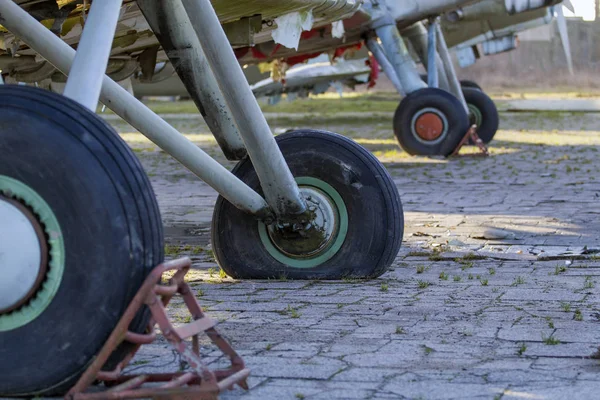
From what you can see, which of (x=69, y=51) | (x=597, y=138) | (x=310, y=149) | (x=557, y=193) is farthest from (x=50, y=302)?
(x=597, y=138)

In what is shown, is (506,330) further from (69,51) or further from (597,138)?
(597,138)

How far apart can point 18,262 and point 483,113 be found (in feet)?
46.4

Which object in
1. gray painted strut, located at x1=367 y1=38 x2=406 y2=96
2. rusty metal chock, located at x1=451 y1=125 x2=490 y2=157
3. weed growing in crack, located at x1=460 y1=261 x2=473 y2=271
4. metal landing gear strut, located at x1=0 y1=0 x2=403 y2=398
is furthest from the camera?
gray painted strut, located at x1=367 y1=38 x2=406 y2=96

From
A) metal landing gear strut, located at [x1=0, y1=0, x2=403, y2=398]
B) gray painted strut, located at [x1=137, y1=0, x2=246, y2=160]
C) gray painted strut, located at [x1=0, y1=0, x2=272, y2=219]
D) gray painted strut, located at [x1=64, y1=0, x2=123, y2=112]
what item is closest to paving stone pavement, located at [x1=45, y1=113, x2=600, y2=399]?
metal landing gear strut, located at [x1=0, y1=0, x2=403, y2=398]

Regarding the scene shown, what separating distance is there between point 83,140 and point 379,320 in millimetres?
1684

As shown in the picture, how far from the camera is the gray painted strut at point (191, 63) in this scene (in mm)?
4906

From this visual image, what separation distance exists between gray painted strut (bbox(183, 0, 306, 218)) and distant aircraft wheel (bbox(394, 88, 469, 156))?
916 centimetres

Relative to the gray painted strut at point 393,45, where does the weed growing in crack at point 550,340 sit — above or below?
below

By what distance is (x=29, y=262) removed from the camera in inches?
124

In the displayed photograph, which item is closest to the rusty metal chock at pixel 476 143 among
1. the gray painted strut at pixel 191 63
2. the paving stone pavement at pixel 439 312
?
the paving stone pavement at pixel 439 312

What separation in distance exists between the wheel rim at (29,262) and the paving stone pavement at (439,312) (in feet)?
1.70

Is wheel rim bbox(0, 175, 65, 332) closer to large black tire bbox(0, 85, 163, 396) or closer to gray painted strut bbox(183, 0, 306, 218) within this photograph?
large black tire bbox(0, 85, 163, 396)

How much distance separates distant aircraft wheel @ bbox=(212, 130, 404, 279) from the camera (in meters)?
5.39

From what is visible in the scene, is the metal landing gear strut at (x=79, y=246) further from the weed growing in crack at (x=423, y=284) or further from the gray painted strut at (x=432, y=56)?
the gray painted strut at (x=432, y=56)
